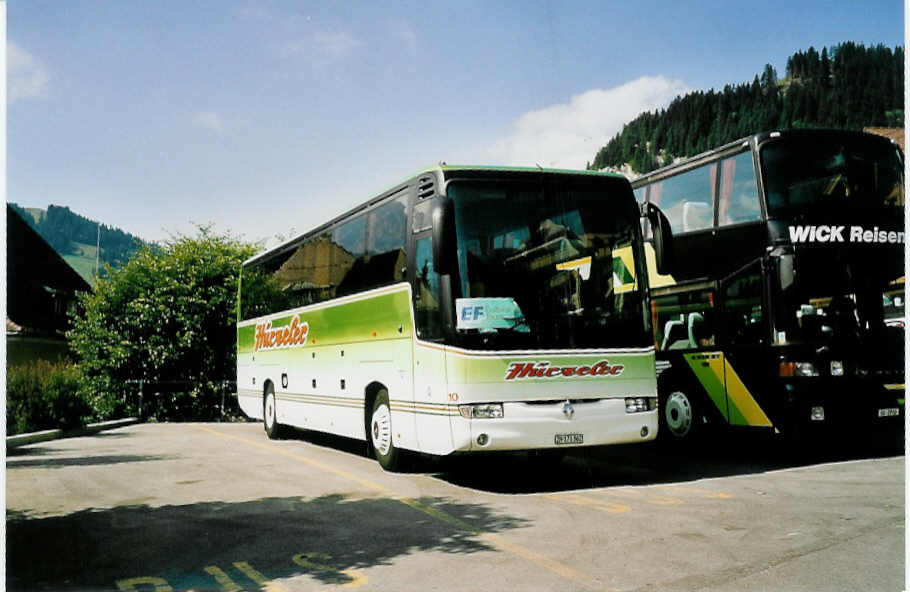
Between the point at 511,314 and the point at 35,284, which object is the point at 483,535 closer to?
the point at 511,314

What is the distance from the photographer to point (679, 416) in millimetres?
13641

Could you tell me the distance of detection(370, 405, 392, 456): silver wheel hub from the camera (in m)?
11.9

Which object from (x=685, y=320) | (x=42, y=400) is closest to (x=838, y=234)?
(x=685, y=320)

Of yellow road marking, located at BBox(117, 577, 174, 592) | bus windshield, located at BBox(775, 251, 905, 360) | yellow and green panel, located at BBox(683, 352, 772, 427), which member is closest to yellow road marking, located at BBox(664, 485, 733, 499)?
yellow and green panel, located at BBox(683, 352, 772, 427)

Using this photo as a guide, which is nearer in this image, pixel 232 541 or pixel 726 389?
pixel 232 541

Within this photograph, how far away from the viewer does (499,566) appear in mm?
6375

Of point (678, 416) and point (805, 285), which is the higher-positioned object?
point (805, 285)

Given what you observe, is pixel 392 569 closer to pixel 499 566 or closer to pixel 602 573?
pixel 499 566

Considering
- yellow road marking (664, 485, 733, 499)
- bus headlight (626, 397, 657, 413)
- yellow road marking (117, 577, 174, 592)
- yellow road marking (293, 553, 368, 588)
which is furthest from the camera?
bus headlight (626, 397, 657, 413)

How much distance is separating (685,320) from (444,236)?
549cm

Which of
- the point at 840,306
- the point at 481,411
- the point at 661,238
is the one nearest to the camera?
the point at 481,411

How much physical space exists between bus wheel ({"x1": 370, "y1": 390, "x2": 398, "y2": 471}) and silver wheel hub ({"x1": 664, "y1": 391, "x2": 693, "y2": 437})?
14.9 ft

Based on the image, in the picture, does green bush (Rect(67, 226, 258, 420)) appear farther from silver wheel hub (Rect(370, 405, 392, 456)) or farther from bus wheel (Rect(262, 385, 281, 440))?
silver wheel hub (Rect(370, 405, 392, 456))

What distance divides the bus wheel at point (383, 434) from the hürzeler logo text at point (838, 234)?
18.4 ft
